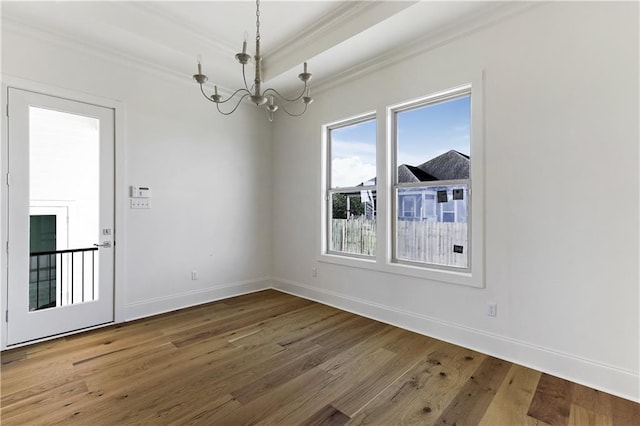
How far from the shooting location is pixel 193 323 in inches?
133

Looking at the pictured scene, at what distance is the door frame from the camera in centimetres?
270

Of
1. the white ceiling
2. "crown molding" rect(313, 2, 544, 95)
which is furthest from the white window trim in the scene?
the white ceiling

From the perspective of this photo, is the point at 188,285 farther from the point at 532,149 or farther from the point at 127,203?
the point at 532,149

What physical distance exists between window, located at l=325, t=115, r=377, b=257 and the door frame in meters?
2.48

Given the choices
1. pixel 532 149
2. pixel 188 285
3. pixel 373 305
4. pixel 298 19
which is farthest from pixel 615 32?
pixel 188 285

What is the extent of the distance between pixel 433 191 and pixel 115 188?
3.46 m

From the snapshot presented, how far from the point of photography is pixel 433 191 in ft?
10.3

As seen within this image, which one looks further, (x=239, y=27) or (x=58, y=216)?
(x=239, y=27)

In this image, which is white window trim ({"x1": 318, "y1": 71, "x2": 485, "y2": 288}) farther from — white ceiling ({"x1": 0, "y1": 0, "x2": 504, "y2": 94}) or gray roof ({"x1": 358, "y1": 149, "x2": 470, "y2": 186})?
white ceiling ({"x1": 0, "y1": 0, "x2": 504, "y2": 94})

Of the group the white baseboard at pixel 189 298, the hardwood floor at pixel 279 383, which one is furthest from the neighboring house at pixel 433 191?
the white baseboard at pixel 189 298

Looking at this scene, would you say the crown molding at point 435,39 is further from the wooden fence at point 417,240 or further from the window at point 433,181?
the wooden fence at point 417,240

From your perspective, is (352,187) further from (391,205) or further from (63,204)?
(63,204)

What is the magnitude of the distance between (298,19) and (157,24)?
142 cm

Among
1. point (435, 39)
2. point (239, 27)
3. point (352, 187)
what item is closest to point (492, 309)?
point (352, 187)
